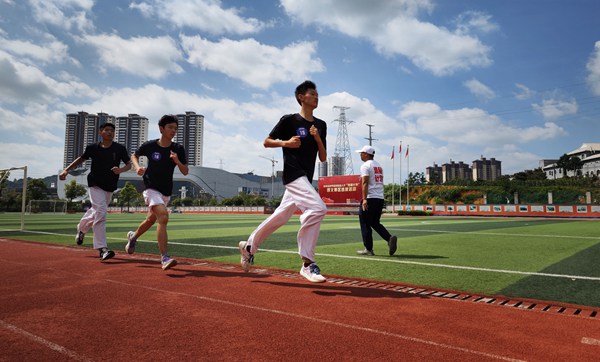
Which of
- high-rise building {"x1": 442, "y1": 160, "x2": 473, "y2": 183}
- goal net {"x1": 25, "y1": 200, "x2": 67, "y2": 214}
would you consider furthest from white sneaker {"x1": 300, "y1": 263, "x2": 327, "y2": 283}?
high-rise building {"x1": 442, "y1": 160, "x2": 473, "y2": 183}

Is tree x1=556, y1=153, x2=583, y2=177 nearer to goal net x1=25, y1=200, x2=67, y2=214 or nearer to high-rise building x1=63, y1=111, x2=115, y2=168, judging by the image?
goal net x1=25, y1=200, x2=67, y2=214

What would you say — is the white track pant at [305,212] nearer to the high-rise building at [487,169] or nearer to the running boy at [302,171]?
the running boy at [302,171]

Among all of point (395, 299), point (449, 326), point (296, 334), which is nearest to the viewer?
point (296, 334)

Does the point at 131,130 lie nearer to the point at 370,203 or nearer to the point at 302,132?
the point at 370,203

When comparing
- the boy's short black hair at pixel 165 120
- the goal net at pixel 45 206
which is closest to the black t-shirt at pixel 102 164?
the boy's short black hair at pixel 165 120

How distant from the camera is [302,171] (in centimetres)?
453

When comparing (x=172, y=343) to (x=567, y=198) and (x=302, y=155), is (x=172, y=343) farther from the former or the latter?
(x=567, y=198)

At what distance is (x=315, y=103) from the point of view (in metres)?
4.69

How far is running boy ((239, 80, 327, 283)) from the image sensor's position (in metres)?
4.37

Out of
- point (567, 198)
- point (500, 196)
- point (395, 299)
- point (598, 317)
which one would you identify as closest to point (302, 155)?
point (395, 299)

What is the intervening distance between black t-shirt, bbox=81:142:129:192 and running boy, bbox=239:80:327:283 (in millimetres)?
3507

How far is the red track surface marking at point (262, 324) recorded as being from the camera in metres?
2.34

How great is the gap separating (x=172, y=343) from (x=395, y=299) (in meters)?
2.21

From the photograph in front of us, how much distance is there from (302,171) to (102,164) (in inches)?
167
